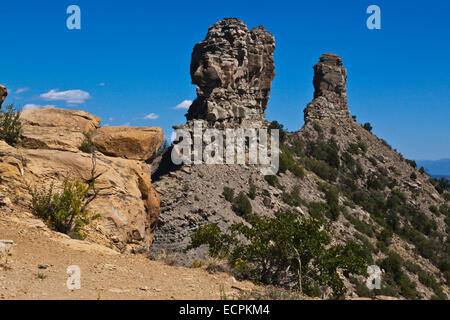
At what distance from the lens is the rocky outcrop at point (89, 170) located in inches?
429

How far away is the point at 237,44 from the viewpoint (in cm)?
3256

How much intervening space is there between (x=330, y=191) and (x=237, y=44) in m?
18.1

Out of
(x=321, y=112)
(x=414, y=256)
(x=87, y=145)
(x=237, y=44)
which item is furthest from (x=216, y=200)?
(x=321, y=112)

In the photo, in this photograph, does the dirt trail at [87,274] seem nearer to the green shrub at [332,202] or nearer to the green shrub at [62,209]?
the green shrub at [62,209]

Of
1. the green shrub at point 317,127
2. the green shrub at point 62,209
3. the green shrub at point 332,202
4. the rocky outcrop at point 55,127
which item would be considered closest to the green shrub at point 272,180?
the green shrub at point 332,202

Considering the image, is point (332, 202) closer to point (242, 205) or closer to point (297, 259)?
point (242, 205)

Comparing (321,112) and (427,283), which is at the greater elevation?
(321,112)

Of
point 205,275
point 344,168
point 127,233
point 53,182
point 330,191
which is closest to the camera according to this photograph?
point 205,275

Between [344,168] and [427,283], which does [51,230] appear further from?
[344,168]

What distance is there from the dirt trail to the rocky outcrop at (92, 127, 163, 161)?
5.03m

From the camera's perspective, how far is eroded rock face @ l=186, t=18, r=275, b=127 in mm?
30750

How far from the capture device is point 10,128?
502 inches

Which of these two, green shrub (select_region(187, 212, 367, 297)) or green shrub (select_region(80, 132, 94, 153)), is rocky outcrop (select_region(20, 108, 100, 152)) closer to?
green shrub (select_region(80, 132, 94, 153))

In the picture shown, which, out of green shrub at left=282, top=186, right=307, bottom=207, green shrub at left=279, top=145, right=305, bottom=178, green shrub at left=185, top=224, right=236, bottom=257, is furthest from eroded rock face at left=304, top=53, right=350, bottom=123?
green shrub at left=185, top=224, right=236, bottom=257
